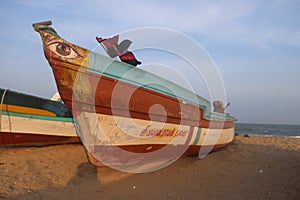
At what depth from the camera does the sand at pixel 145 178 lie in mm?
4066

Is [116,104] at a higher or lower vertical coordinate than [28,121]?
higher

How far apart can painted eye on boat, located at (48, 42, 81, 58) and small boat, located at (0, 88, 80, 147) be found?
3.15m

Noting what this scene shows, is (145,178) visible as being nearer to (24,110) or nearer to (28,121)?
(28,121)

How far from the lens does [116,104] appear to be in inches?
172

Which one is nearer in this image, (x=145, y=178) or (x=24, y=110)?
(x=145, y=178)

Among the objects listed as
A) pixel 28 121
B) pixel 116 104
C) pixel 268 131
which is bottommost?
pixel 268 131

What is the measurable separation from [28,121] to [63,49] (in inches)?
136

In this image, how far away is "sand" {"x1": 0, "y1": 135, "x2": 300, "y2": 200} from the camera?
4.07 m

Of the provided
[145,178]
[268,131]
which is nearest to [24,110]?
[145,178]

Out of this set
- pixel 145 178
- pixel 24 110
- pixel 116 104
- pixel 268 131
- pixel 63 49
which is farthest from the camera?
pixel 268 131

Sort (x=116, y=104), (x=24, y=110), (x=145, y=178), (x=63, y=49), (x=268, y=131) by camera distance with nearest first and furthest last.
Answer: (x=63, y=49), (x=116, y=104), (x=145, y=178), (x=24, y=110), (x=268, y=131)

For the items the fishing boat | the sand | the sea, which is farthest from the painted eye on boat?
the sea

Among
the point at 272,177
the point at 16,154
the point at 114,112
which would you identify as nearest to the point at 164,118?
the point at 114,112

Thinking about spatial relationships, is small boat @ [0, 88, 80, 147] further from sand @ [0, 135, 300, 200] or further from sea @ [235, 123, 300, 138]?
sea @ [235, 123, 300, 138]
